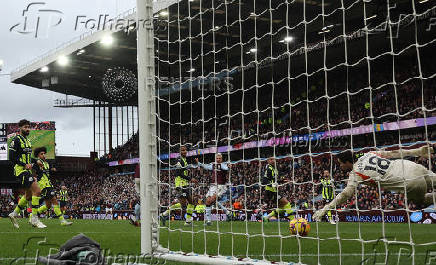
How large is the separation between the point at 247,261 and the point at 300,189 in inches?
528

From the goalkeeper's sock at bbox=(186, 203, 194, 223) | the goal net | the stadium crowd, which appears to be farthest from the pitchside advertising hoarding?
the goalkeeper's sock at bbox=(186, 203, 194, 223)

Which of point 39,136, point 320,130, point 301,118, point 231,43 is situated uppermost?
point 231,43

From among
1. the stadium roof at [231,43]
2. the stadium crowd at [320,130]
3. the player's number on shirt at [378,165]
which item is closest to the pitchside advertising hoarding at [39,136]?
the stadium roof at [231,43]

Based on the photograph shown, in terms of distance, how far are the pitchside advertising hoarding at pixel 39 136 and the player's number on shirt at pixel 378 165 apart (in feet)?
113

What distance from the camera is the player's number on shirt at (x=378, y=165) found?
572 centimetres

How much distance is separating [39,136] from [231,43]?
22110 millimetres

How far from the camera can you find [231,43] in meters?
20.4

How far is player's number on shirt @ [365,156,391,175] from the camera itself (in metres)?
5.72

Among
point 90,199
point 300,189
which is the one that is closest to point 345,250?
point 300,189

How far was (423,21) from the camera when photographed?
19.7 m

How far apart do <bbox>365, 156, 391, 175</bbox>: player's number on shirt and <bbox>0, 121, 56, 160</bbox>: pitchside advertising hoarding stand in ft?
113

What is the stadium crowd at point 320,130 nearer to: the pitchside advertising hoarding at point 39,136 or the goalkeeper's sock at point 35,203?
the goalkeeper's sock at point 35,203

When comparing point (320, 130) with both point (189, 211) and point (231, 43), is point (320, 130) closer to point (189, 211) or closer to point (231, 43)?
point (231, 43)

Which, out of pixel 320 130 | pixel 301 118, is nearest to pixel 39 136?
pixel 301 118
